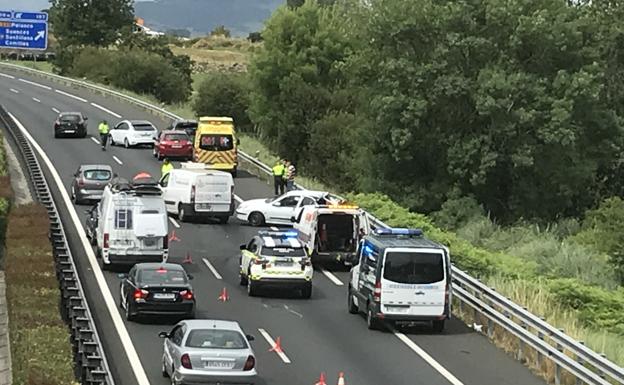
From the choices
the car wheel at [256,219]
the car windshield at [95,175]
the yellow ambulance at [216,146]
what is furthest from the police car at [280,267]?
the yellow ambulance at [216,146]

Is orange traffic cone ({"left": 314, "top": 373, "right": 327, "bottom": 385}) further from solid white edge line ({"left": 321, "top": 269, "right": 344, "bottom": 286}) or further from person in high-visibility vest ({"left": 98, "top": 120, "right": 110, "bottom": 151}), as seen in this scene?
person in high-visibility vest ({"left": 98, "top": 120, "right": 110, "bottom": 151})

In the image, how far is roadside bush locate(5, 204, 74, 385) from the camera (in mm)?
17605

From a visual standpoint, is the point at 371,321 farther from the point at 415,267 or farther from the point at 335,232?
the point at 335,232

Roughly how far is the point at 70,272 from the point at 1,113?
39205mm

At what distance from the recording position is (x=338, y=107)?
72438 millimetres

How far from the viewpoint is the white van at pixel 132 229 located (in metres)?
31.7

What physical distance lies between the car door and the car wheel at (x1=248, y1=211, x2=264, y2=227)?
0.88 ft

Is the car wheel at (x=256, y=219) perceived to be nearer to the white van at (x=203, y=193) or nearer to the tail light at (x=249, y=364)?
the white van at (x=203, y=193)

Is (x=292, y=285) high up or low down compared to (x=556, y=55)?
down

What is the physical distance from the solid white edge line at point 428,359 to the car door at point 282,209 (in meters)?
14.8

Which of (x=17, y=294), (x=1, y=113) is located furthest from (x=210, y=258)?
(x=1, y=113)

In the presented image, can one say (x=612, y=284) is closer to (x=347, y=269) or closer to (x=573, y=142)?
(x=347, y=269)

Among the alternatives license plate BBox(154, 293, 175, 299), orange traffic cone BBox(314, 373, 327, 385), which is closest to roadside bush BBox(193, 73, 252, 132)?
license plate BBox(154, 293, 175, 299)

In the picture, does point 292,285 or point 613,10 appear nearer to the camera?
point 292,285
